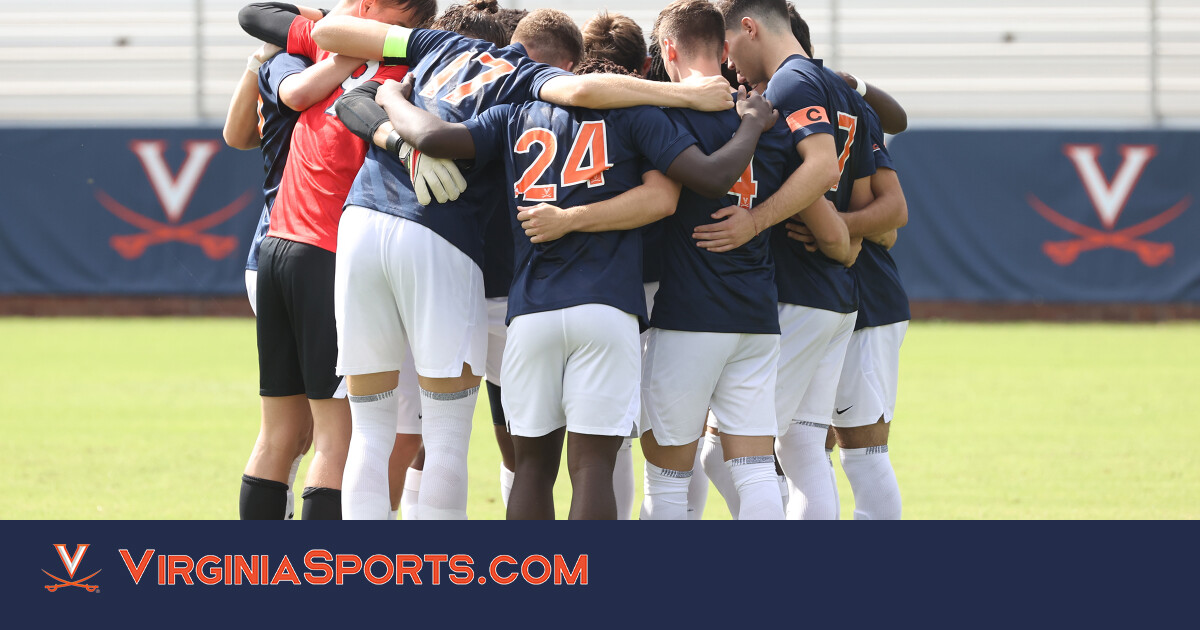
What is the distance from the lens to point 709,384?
12.2 ft

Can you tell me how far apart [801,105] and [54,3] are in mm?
19601

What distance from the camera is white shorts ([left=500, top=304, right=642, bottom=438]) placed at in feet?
11.5

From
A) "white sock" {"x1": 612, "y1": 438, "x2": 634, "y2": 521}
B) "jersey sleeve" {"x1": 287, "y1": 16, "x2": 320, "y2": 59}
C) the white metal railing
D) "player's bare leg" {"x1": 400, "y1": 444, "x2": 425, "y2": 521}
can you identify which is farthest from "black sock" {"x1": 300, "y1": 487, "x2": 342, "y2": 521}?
the white metal railing

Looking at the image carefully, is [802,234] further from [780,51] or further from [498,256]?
[498,256]

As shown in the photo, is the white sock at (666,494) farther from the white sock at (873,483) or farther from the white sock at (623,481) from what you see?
the white sock at (873,483)

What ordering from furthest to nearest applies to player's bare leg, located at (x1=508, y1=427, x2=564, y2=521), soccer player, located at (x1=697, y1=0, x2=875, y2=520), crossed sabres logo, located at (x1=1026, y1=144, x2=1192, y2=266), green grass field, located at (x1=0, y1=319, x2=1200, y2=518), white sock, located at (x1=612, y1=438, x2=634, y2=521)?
crossed sabres logo, located at (x1=1026, y1=144, x2=1192, y2=266)
green grass field, located at (x1=0, y1=319, x2=1200, y2=518)
white sock, located at (x1=612, y1=438, x2=634, y2=521)
soccer player, located at (x1=697, y1=0, x2=875, y2=520)
player's bare leg, located at (x1=508, y1=427, x2=564, y2=521)

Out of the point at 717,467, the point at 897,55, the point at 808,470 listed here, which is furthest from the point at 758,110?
the point at 897,55

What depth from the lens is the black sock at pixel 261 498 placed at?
13.5ft

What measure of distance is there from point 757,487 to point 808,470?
Result: 51cm

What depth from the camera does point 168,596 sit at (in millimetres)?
2768

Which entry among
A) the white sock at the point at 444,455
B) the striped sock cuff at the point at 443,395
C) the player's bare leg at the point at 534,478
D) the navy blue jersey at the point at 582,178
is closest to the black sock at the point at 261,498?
the white sock at the point at 444,455

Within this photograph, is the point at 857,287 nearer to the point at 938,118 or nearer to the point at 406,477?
the point at 406,477

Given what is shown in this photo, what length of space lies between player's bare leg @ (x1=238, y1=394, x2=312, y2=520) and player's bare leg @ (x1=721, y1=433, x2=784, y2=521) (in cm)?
158

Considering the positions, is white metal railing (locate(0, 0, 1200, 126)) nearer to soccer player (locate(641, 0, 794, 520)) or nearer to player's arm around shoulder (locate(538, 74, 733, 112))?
soccer player (locate(641, 0, 794, 520))
